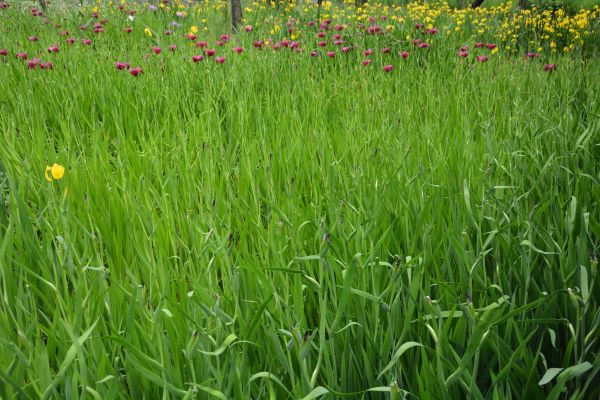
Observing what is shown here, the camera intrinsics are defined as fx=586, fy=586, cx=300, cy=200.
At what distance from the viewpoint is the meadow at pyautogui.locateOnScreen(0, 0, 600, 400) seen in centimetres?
104

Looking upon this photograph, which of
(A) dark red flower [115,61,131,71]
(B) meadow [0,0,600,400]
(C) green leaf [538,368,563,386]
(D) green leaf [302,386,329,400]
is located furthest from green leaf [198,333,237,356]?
(A) dark red flower [115,61,131,71]

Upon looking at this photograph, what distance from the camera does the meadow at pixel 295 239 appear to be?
3.40ft

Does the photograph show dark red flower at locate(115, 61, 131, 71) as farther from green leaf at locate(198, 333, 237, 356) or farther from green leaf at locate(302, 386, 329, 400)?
green leaf at locate(302, 386, 329, 400)

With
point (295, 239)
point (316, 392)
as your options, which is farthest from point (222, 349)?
point (295, 239)

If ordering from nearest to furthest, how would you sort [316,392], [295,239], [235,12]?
[316,392]
[295,239]
[235,12]

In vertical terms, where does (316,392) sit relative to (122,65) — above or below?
below

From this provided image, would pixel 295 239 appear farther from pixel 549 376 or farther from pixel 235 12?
pixel 235 12

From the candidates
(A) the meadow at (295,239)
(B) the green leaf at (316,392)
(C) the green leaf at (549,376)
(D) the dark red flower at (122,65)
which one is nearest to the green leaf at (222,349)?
(A) the meadow at (295,239)

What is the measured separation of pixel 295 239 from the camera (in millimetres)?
1497

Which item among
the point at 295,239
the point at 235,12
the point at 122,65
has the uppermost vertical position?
the point at 235,12

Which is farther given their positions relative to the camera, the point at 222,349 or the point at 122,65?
the point at 122,65

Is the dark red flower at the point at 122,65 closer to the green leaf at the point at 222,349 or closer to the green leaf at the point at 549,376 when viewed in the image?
the green leaf at the point at 222,349

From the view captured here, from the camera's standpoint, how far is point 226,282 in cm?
132

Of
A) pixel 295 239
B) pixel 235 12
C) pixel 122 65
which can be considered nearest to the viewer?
pixel 295 239
